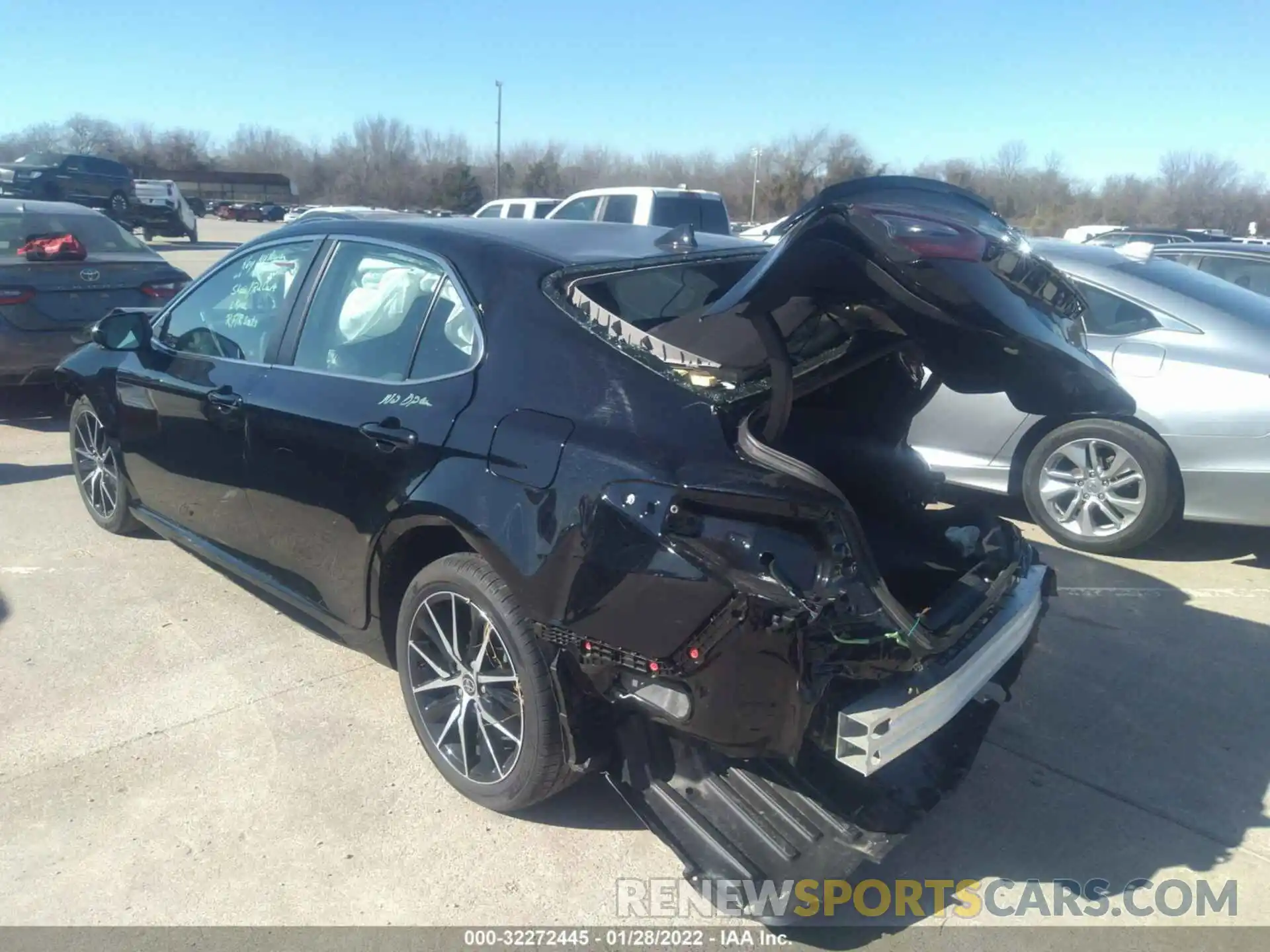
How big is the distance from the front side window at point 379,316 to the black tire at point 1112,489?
3.73 m

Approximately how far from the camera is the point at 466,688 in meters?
3.16

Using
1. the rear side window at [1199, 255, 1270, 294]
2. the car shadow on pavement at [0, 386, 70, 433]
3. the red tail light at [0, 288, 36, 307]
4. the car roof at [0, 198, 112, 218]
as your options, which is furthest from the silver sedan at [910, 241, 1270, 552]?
the car roof at [0, 198, 112, 218]

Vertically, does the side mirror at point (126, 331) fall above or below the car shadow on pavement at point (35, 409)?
above

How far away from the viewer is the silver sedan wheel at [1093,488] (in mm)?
5355

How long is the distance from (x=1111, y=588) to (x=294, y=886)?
4.04 meters

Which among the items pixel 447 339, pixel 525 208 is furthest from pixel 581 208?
pixel 447 339

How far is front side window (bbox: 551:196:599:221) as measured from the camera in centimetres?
1477

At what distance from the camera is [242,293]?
4.31 meters

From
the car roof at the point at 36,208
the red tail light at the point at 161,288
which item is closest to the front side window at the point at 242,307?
the red tail light at the point at 161,288

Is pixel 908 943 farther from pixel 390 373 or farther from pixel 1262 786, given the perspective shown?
pixel 390 373

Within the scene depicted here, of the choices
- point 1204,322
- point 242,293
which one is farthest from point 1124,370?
point 242,293

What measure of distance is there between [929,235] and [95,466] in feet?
15.6

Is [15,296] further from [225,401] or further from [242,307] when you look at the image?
[225,401]

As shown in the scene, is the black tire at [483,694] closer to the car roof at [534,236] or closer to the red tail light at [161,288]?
the car roof at [534,236]
